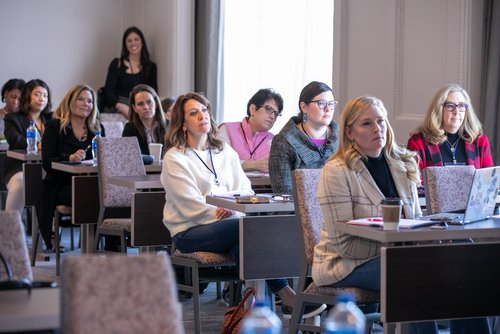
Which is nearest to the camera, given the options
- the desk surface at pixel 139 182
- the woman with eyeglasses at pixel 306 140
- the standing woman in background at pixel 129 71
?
the woman with eyeglasses at pixel 306 140

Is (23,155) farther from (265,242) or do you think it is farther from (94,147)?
(265,242)

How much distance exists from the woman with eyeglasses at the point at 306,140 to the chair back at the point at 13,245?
2.86 meters

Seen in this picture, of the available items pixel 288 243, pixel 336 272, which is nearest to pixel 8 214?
pixel 336 272

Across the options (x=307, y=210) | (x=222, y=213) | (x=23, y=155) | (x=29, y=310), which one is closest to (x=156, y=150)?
(x=23, y=155)

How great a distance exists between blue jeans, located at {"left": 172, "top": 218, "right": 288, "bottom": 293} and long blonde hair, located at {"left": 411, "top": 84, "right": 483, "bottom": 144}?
1445 millimetres

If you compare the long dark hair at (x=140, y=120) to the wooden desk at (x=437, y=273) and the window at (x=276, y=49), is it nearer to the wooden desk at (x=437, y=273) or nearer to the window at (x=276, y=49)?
the window at (x=276, y=49)

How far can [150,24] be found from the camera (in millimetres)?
10578

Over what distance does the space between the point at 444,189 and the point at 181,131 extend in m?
1.41

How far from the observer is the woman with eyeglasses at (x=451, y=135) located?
555 centimetres

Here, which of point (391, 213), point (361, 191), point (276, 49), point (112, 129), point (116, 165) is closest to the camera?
point (391, 213)

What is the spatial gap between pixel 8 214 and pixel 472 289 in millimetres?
1961

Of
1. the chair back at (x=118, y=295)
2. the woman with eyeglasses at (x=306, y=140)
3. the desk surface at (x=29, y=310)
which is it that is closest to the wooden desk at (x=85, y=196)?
the woman with eyeglasses at (x=306, y=140)

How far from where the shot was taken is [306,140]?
17.1ft

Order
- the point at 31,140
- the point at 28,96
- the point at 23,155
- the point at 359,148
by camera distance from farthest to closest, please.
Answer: the point at 28,96 → the point at 31,140 → the point at 23,155 → the point at 359,148
